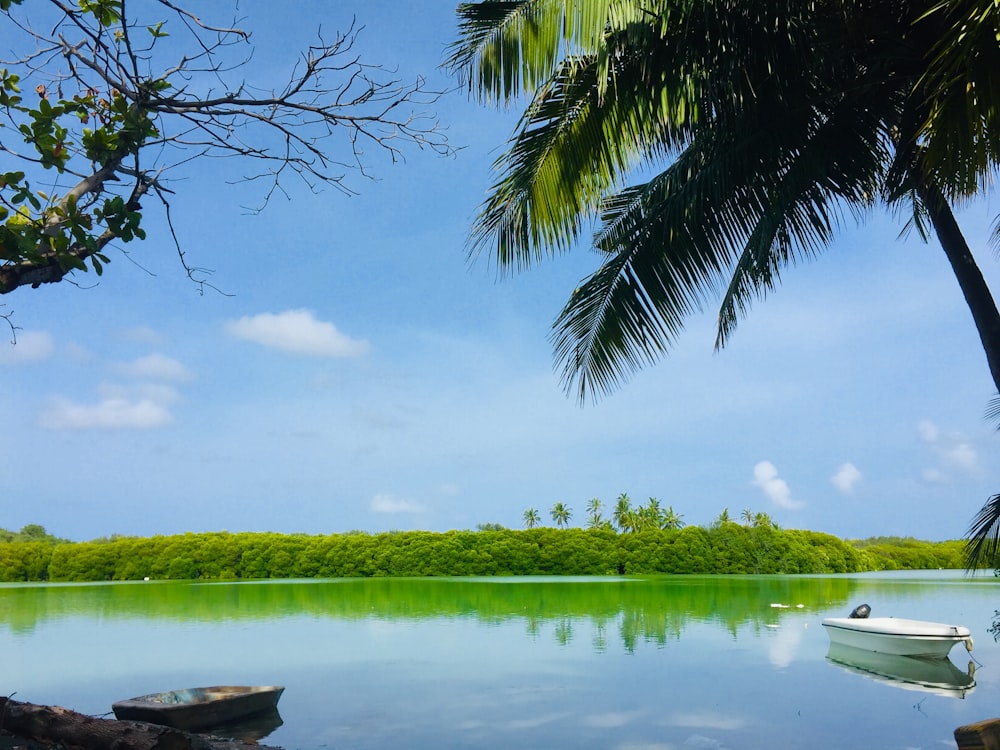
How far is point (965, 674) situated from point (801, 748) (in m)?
6.71

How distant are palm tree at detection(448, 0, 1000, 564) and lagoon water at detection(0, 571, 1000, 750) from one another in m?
5.18

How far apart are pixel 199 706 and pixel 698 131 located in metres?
7.36

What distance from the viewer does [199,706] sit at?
28.1ft

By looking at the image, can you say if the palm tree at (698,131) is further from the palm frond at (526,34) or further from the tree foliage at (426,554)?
the tree foliage at (426,554)

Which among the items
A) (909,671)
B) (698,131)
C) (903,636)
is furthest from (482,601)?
(698,131)

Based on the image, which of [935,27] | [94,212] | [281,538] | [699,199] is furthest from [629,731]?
[281,538]

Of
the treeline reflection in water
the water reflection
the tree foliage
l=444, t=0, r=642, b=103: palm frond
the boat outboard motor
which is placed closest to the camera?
l=444, t=0, r=642, b=103: palm frond

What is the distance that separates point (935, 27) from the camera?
5.39m

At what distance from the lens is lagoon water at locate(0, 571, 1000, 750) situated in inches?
390

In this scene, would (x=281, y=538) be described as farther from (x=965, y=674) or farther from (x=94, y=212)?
(x=94, y=212)

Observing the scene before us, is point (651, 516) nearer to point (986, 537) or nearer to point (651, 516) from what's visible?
point (651, 516)

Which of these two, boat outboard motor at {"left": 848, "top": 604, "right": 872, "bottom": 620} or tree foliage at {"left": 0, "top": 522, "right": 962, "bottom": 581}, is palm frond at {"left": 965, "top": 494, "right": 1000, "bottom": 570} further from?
tree foliage at {"left": 0, "top": 522, "right": 962, "bottom": 581}

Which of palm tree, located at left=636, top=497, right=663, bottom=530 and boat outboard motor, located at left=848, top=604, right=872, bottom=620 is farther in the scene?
palm tree, located at left=636, top=497, right=663, bottom=530

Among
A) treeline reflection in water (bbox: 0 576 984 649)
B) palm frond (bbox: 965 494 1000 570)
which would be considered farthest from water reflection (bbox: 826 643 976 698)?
palm frond (bbox: 965 494 1000 570)
